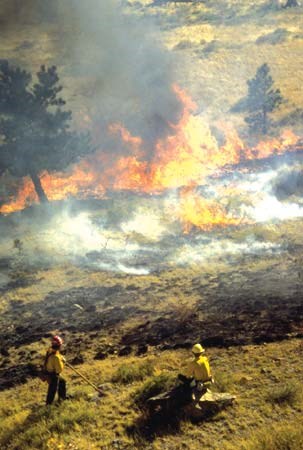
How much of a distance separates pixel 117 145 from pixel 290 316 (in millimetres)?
28752

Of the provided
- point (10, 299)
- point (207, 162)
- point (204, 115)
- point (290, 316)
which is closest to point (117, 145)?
point (207, 162)

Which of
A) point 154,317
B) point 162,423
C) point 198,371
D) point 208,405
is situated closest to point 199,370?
point 198,371

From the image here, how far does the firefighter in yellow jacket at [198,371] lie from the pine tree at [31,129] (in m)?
23.4

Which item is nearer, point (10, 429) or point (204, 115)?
point (10, 429)

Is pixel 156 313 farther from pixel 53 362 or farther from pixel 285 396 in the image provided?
pixel 285 396

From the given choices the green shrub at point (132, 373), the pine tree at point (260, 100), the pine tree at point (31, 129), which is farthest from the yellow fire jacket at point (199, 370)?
the pine tree at point (260, 100)

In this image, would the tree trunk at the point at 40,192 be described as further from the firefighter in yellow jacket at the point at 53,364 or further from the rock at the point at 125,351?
the firefighter in yellow jacket at the point at 53,364

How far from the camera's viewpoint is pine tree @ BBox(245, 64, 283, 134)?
44094 mm

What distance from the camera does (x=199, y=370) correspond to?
10.3m

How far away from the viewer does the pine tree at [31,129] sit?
97.3 ft

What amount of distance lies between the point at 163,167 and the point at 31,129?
1096cm

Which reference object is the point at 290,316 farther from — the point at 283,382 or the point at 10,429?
the point at 10,429

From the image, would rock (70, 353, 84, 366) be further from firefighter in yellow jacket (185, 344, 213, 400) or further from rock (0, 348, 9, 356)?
firefighter in yellow jacket (185, 344, 213, 400)

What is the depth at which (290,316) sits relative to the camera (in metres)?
16.3
